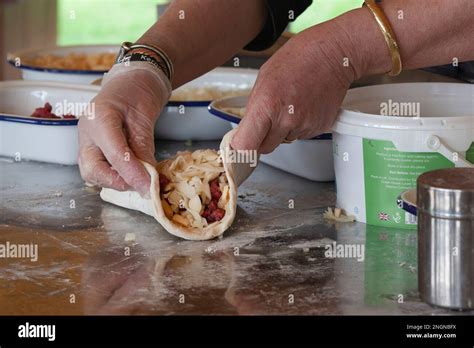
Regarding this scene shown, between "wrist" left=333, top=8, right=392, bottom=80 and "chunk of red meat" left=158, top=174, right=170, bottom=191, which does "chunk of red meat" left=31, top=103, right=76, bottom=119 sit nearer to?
"chunk of red meat" left=158, top=174, right=170, bottom=191

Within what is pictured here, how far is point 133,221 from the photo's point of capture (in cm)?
187

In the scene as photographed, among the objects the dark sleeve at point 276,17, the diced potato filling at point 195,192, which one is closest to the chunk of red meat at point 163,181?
the diced potato filling at point 195,192

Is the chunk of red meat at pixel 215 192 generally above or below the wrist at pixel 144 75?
below

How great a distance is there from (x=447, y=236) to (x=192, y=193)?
0.59 metres

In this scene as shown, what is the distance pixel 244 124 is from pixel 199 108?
2.05 ft

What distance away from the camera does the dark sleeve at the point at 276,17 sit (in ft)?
7.66

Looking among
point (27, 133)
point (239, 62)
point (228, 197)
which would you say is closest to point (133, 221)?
point (228, 197)

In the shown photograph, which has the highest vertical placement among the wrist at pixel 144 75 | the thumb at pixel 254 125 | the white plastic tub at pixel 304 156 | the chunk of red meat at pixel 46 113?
the wrist at pixel 144 75

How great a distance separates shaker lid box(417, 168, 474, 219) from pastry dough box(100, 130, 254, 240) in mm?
490

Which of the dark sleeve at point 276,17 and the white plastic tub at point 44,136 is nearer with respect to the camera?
the white plastic tub at point 44,136

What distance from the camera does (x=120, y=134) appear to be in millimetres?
1772

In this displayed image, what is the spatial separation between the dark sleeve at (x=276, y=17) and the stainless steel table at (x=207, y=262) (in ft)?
1.59

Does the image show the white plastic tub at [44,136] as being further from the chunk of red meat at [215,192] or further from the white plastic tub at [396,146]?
the white plastic tub at [396,146]
